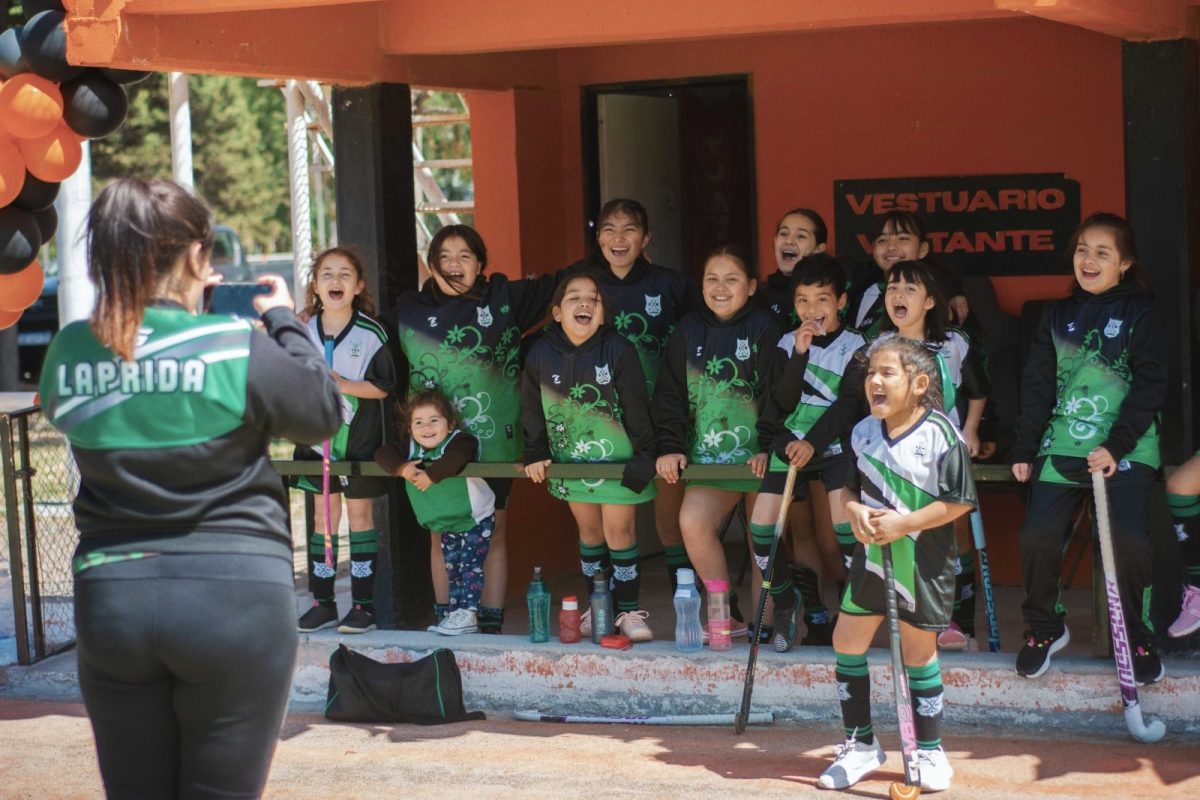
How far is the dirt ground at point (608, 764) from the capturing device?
4.98 m

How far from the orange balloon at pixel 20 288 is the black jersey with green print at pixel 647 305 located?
1978 millimetres

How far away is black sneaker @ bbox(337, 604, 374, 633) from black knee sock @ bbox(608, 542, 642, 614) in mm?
1006

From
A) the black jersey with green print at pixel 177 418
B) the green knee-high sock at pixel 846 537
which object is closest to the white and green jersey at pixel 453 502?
the green knee-high sock at pixel 846 537

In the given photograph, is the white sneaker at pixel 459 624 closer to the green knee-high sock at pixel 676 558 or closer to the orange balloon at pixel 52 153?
the green knee-high sock at pixel 676 558

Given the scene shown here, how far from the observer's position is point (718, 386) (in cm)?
593

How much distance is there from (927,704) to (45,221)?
367 cm

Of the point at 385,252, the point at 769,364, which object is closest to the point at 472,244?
the point at 385,252

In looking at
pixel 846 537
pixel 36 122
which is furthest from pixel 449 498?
pixel 36 122

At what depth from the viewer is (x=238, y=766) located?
3000 millimetres

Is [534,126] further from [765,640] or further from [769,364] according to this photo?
[765,640]

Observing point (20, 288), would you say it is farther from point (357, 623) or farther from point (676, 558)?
point (676, 558)

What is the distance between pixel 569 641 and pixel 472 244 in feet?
5.23

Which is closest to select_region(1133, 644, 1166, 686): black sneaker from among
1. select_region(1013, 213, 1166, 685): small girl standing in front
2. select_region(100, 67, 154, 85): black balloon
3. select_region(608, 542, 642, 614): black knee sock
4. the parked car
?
select_region(1013, 213, 1166, 685): small girl standing in front

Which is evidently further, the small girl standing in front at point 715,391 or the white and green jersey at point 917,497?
the small girl standing in front at point 715,391
